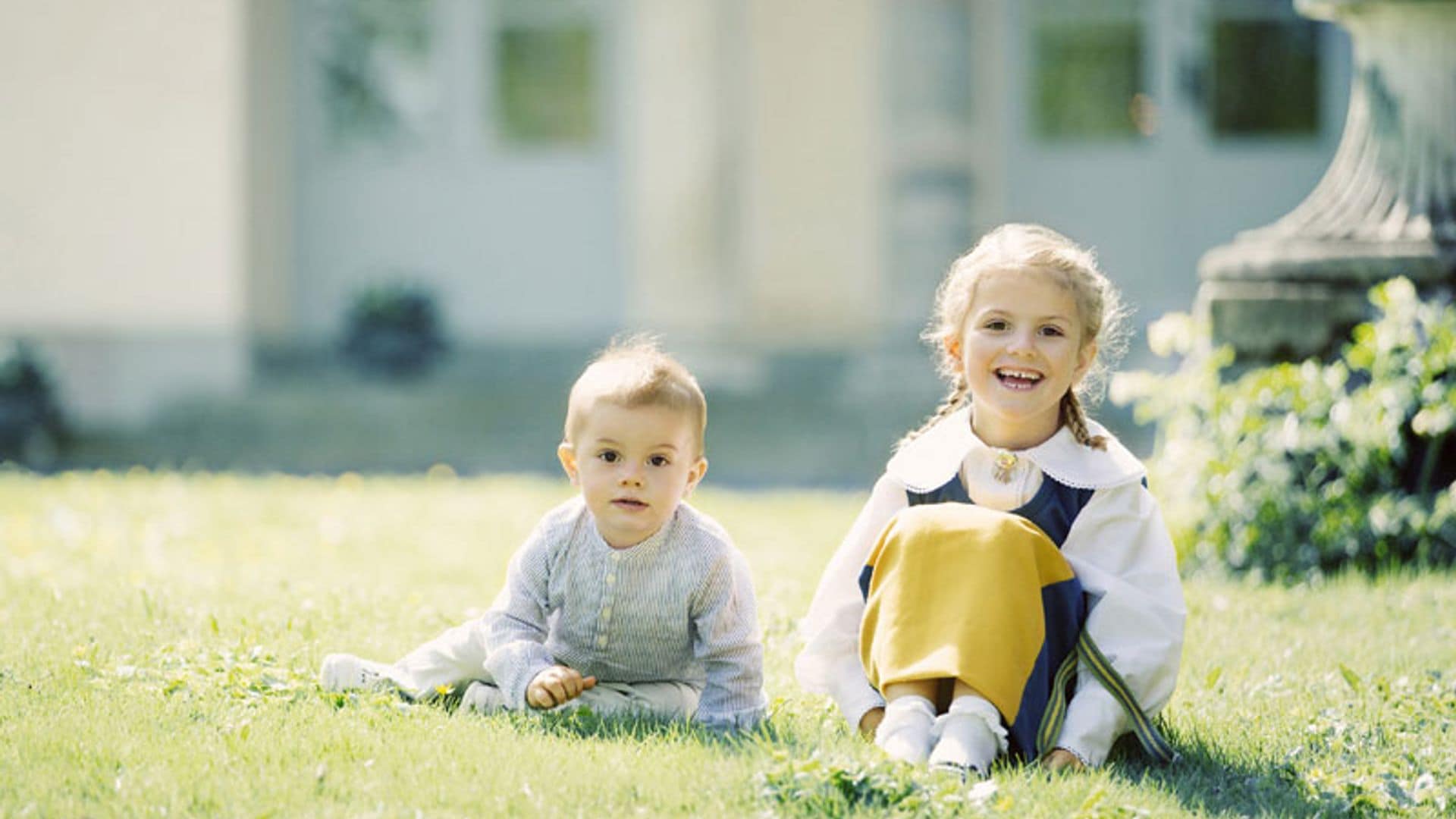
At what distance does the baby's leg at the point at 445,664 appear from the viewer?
12.2 feet

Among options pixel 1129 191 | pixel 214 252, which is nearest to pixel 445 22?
pixel 214 252

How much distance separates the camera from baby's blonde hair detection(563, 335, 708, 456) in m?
3.45

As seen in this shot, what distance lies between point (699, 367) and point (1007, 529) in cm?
967

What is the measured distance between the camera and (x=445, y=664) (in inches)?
149

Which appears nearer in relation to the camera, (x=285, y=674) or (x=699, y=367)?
(x=285, y=674)

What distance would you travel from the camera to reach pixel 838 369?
13.1 meters

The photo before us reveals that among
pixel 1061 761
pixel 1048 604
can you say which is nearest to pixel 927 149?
pixel 1048 604

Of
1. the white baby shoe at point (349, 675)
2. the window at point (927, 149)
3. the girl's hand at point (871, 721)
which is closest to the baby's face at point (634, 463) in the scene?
the girl's hand at point (871, 721)

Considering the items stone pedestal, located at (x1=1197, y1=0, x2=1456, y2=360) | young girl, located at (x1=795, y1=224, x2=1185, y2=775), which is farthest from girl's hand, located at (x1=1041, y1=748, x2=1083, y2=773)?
stone pedestal, located at (x1=1197, y1=0, x2=1456, y2=360)

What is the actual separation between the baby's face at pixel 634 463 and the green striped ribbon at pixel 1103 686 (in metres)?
0.82

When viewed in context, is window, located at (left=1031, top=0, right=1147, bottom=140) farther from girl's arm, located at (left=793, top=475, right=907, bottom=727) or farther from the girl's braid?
girl's arm, located at (left=793, top=475, right=907, bottom=727)

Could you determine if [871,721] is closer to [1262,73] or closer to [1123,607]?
[1123,607]

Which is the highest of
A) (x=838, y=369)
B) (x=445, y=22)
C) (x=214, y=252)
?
(x=445, y=22)

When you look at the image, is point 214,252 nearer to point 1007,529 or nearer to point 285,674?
point 285,674
